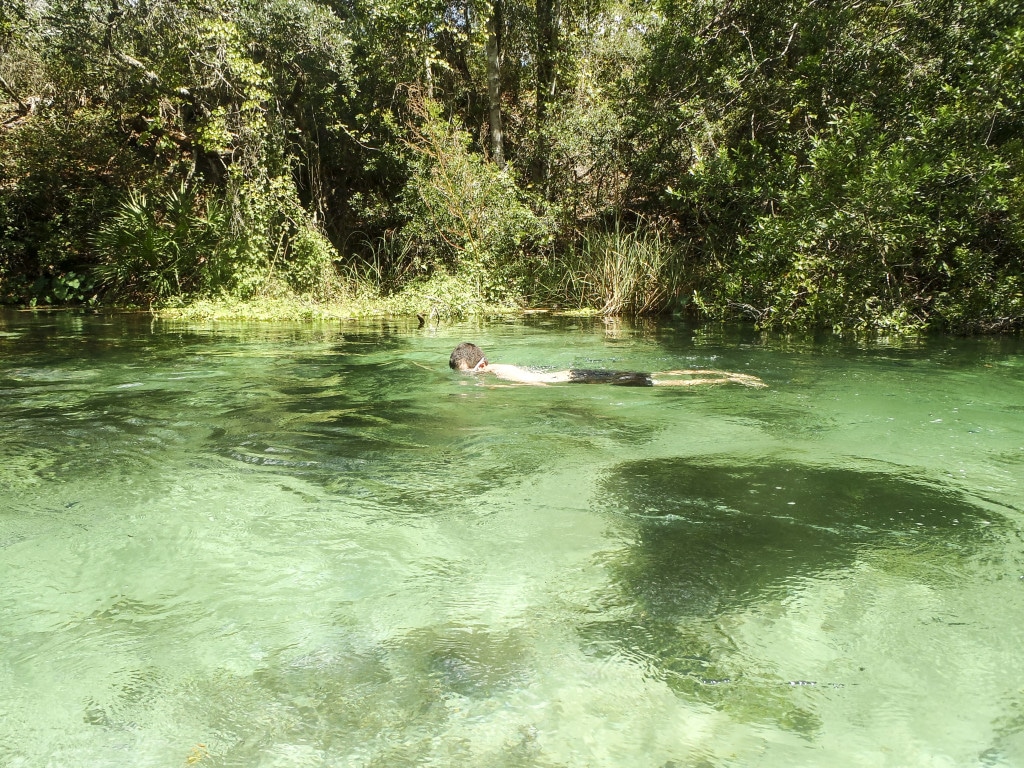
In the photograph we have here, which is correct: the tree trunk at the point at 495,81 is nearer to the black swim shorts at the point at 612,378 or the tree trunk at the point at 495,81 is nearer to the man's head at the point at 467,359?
the man's head at the point at 467,359

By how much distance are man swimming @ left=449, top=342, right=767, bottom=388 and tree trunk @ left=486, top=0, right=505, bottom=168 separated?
1004cm

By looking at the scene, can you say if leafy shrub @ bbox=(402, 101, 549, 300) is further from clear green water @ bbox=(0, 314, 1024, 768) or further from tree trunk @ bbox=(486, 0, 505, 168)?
clear green water @ bbox=(0, 314, 1024, 768)

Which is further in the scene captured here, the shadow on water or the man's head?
the man's head

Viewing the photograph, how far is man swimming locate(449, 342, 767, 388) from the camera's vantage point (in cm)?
675

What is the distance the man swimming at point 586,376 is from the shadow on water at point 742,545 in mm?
2207

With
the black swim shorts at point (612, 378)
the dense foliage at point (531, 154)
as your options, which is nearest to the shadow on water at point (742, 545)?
the black swim shorts at point (612, 378)

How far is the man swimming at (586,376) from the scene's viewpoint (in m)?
6.75

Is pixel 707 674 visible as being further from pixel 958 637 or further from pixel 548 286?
pixel 548 286

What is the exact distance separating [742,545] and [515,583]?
1033mm

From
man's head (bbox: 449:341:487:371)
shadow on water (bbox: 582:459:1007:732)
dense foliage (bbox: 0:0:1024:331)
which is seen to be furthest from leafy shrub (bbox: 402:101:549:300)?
shadow on water (bbox: 582:459:1007:732)

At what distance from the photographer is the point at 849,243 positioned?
1043 cm

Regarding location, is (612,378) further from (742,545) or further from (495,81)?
(495,81)

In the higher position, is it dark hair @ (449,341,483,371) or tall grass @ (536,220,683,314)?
tall grass @ (536,220,683,314)

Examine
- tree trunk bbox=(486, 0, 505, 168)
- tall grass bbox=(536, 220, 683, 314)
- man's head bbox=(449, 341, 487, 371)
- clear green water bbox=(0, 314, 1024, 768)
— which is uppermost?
tree trunk bbox=(486, 0, 505, 168)
